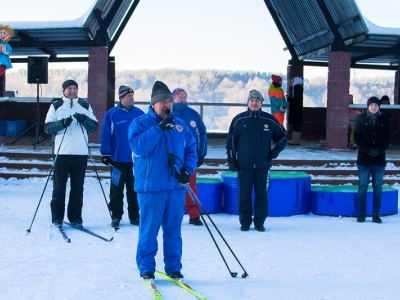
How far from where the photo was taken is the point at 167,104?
14.2ft

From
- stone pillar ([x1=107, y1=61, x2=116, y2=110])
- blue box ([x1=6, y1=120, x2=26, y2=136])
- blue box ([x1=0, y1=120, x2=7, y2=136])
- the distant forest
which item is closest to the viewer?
blue box ([x1=0, y1=120, x2=7, y2=136])

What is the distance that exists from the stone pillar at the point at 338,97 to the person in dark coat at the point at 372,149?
19.1ft

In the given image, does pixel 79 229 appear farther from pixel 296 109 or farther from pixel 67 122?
pixel 296 109

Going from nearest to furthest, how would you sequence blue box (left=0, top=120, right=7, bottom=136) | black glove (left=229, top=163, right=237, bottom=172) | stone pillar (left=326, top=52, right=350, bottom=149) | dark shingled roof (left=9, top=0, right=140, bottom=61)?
black glove (left=229, top=163, right=237, bottom=172)
dark shingled roof (left=9, top=0, right=140, bottom=61)
stone pillar (left=326, top=52, right=350, bottom=149)
blue box (left=0, top=120, right=7, bottom=136)

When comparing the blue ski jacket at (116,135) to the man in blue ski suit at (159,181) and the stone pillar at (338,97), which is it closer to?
the man in blue ski suit at (159,181)

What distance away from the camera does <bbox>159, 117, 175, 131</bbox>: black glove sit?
13.5 feet

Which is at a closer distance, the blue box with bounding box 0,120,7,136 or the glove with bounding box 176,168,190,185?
the glove with bounding box 176,168,190,185

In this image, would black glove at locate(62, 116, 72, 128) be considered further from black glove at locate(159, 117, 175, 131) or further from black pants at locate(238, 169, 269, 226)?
black glove at locate(159, 117, 175, 131)

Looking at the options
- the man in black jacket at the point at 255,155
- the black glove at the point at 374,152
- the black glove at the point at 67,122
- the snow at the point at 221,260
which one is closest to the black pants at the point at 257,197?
the man in black jacket at the point at 255,155

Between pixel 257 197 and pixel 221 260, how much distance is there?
5.22 feet

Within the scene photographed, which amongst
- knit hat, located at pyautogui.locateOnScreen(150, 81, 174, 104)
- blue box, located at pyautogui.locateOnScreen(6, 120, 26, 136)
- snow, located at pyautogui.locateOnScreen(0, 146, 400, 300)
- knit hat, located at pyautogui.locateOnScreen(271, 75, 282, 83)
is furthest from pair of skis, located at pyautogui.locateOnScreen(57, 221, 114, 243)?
blue box, located at pyautogui.locateOnScreen(6, 120, 26, 136)

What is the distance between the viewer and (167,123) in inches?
163

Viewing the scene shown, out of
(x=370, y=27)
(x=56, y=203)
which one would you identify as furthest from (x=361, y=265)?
(x=370, y=27)

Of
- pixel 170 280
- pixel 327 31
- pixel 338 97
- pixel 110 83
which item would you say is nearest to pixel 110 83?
pixel 110 83
